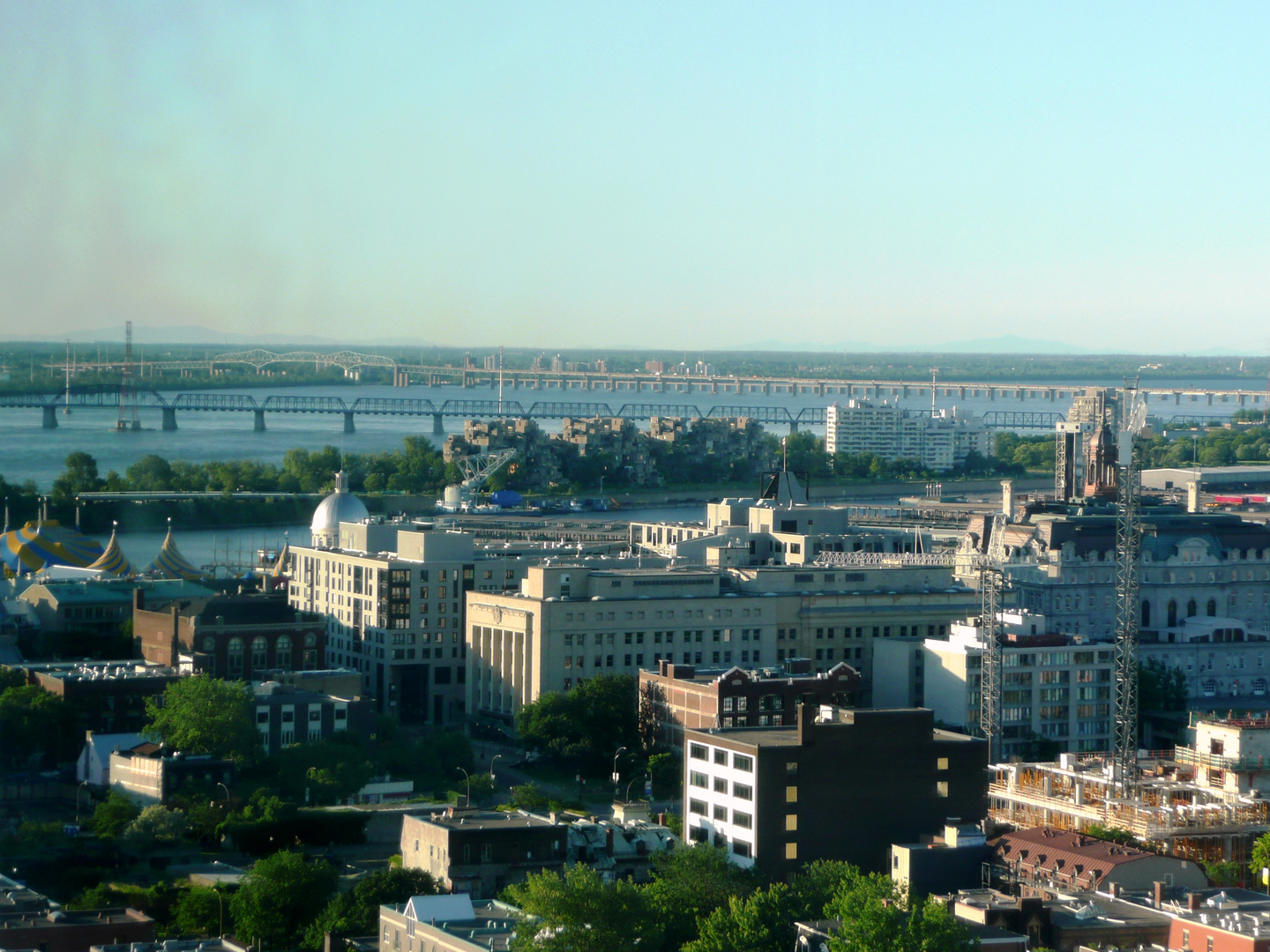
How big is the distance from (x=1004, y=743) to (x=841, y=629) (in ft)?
→ 9.84

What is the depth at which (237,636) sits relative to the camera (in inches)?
990

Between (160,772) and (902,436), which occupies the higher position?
(160,772)

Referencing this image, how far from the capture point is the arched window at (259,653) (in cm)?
2523

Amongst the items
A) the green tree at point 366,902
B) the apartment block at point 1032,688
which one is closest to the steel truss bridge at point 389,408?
the apartment block at point 1032,688

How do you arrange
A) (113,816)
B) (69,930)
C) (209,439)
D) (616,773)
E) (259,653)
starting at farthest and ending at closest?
(209,439) → (259,653) → (616,773) → (113,816) → (69,930)

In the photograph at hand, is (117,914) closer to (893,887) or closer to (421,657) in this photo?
(893,887)

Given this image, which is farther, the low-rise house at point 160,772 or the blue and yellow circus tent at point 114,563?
the blue and yellow circus tent at point 114,563

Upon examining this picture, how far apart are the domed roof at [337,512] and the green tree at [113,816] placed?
14545 mm

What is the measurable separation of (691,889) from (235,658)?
11.2m

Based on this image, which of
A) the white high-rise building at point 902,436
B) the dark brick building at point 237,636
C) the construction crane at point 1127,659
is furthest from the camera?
the white high-rise building at point 902,436

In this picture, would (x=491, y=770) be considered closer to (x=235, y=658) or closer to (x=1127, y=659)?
(x=235, y=658)

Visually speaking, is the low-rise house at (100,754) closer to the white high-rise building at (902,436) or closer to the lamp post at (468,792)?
the lamp post at (468,792)

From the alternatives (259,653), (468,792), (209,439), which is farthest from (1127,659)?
(209,439)

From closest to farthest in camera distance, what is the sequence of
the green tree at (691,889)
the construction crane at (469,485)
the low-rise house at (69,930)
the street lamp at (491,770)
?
the low-rise house at (69,930), the green tree at (691,889), the street lamp at (491,770), the construction crane at (469,485)
